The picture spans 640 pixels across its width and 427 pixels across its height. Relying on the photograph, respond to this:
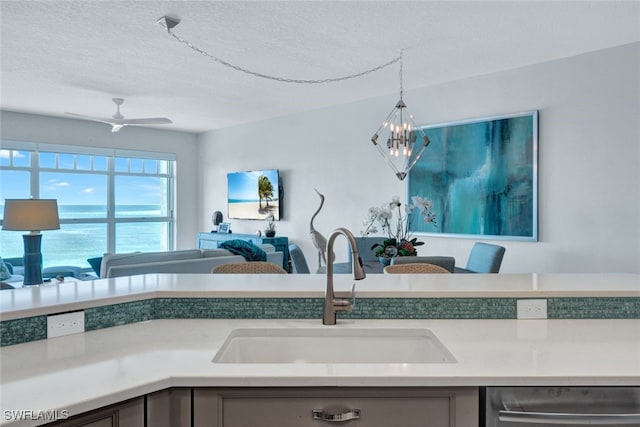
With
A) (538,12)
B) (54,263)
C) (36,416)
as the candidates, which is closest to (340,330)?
(36,416)

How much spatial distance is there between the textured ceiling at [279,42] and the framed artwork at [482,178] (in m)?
0.59

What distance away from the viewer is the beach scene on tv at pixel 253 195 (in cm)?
682

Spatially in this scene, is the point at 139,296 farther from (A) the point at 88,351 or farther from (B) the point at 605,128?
(B) the point at 605,128

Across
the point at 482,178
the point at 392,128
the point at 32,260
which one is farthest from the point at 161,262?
the point at 482,178

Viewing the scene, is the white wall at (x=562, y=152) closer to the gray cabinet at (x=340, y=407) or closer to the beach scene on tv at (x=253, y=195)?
the beach scene on tv at (x=253, y=195)

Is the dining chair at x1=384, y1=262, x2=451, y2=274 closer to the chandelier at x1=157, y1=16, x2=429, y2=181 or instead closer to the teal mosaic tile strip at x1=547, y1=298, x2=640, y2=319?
the teal mosaic tile strip at x1=547, y1=298, x2=640, y2=319

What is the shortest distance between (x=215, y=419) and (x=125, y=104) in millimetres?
5499

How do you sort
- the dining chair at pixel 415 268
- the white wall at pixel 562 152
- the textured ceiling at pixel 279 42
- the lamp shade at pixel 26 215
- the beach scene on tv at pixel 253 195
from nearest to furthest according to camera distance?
1. the dining chair at pixel 415 268
2. the textured ceiling at pixel 279 42
3. the white wall at pixel 562 152
4. the lamp shade at pixel 26 215
5. the beach scene on tv at pixel 253 195

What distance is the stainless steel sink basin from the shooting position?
4.97 ft

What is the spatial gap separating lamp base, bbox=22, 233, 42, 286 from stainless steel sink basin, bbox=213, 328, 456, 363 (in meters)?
3.04

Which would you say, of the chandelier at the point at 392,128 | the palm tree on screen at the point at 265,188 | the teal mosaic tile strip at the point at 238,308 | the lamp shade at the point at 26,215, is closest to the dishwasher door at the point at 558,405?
the teal mosaic tile strip at the point at 238,308

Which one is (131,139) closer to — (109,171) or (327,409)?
(109,171)

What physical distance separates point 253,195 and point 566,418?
247 inches

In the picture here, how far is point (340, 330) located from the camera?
154 centimetres
